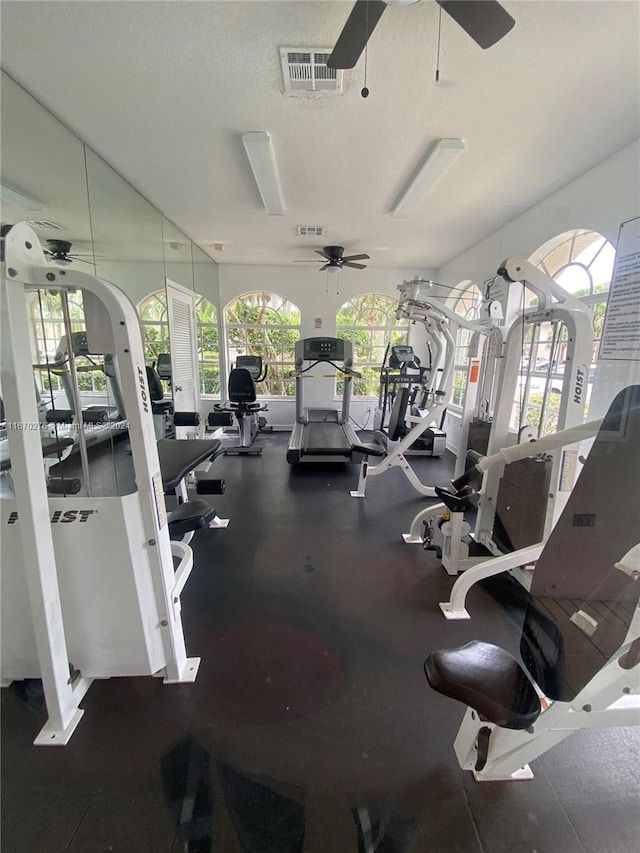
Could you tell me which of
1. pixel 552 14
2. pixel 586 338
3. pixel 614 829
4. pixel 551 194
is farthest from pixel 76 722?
pixel 551 194

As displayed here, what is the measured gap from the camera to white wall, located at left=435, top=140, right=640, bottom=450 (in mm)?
2400

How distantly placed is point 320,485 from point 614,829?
10.1 feet

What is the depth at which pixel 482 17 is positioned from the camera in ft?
4.06

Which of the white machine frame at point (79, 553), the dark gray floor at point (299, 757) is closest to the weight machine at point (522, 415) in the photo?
the dark gray floor at point (299, 757)

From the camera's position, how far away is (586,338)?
1959mm

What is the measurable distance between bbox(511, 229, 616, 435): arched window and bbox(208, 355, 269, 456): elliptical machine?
11.4ft

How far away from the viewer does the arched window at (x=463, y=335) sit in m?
5.04

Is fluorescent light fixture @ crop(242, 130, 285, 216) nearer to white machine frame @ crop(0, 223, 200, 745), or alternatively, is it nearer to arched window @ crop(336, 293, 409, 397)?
white machine frame @ crop(0, 223, 200, 745)

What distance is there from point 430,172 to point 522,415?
2086 millimetres

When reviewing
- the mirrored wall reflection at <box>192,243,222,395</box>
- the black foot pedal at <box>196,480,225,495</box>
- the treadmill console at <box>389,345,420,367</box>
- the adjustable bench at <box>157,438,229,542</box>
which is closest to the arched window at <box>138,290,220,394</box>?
the mirrored wall reflection at <box>192,243,222,395</box>

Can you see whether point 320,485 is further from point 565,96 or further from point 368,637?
point 565,96

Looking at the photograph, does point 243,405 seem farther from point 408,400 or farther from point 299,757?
point 299,757

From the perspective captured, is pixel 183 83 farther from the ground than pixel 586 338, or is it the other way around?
pixel 183 83

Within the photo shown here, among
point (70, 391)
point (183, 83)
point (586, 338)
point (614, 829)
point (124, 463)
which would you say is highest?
point (183, 83)
